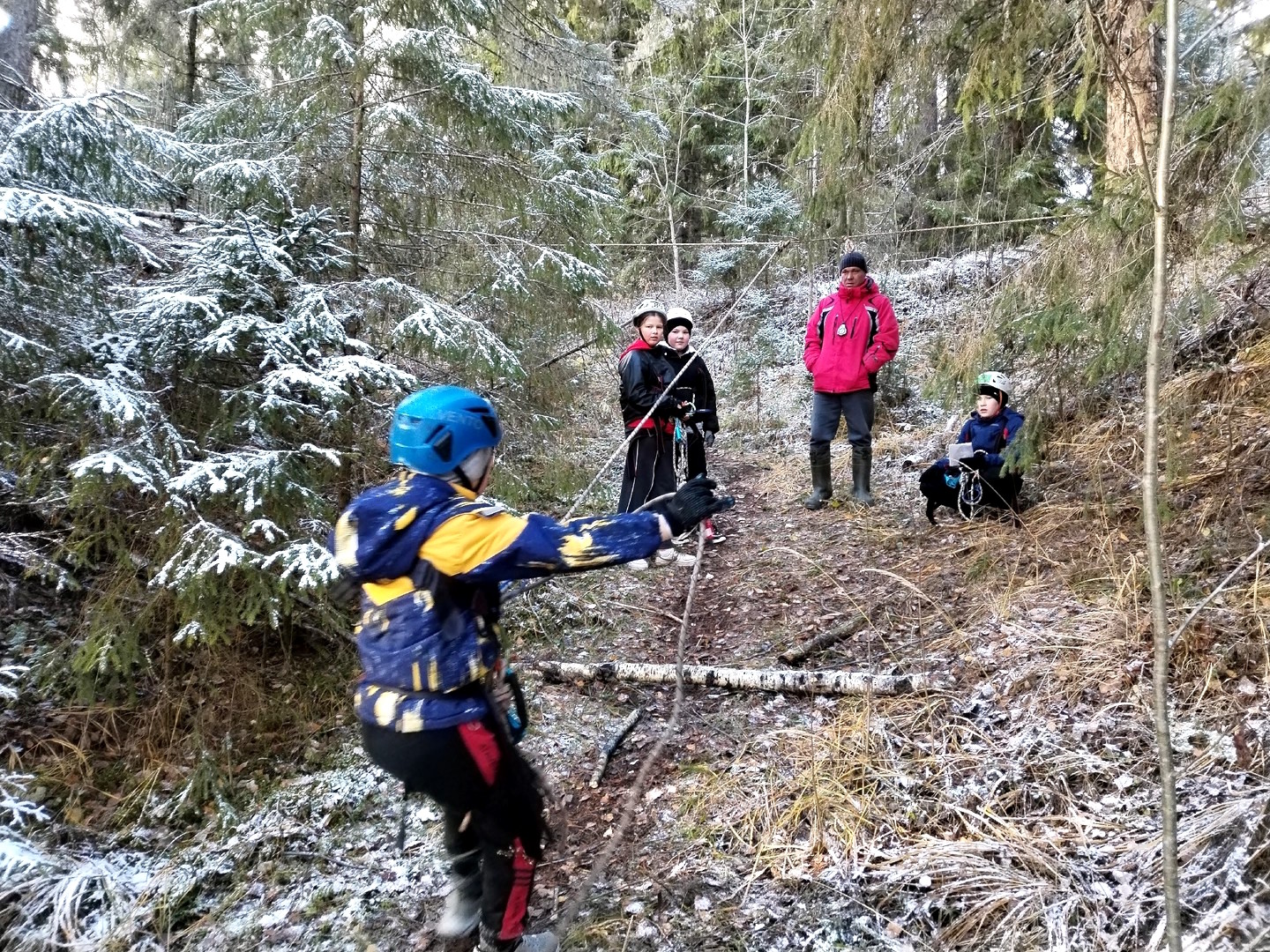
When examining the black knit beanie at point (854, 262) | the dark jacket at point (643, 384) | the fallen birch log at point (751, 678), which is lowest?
the fallen birch log at point (751, 678)

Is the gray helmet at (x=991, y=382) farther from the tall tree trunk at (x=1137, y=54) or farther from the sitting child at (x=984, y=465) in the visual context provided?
the tall tree trunk at (x=1137, y=54)

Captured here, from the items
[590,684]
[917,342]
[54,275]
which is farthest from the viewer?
[917,342]

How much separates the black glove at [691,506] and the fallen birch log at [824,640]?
7.52ft

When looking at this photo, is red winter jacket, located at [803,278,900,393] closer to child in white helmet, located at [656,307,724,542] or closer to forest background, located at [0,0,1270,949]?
forest background, located at [0,0,1270,949]

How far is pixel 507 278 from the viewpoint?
5832 mm

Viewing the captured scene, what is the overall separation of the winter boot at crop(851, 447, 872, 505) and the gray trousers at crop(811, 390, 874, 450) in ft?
0.21

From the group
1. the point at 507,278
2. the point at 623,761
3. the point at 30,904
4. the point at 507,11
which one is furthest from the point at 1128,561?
the point at 507,11

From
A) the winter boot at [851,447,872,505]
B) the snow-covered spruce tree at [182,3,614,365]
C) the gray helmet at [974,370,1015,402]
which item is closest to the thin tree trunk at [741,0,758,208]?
the winter boot at [851,447,872,505]

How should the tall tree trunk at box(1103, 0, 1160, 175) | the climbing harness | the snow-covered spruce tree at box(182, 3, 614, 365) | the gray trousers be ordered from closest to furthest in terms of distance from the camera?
the tall tree trunk at box(1103, 0, 1160, 175), the snow-covered spruce tree at box(182, 3, 614, 365), the climbing harness, the gray trousers

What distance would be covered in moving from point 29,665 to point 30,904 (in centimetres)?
135

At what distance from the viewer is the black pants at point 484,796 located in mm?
2420

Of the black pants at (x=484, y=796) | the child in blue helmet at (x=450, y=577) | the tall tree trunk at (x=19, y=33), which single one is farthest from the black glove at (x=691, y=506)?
the tall tree trunk at (x=19, y=33)

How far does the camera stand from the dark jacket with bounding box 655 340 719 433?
665cm

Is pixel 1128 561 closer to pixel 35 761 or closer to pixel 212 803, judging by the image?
pixel 212 803
